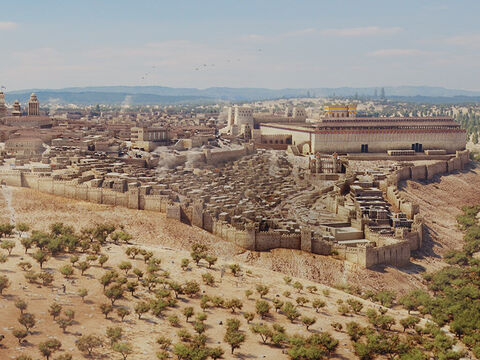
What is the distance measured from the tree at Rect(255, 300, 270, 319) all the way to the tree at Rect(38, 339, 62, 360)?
8.53 m

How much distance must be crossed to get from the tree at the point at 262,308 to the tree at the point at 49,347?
8.53 meters

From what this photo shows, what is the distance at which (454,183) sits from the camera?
61344 millimetres

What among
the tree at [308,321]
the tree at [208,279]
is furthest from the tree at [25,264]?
the tree at [308,321]

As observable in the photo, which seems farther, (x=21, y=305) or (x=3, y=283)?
(x=3, y=283)

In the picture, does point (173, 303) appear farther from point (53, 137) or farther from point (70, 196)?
point (53, 137)

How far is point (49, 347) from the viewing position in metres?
19.9

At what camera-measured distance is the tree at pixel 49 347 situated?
1962 cm

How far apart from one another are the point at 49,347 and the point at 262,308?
911 centimetres

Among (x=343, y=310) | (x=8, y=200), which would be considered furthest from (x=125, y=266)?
(x=8, y=200)

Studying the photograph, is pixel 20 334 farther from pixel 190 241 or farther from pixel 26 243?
A: pixel 190 241

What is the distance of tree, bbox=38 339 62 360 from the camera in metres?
19.6

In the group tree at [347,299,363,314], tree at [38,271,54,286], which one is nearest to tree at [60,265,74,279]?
tree at [38,271,54,286]

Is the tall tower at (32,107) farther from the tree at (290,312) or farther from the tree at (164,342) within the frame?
the tree at (164,342)

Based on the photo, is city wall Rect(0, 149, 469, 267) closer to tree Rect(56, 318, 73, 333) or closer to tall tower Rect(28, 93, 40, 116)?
tree Rect(56, 318, 73, 333)
